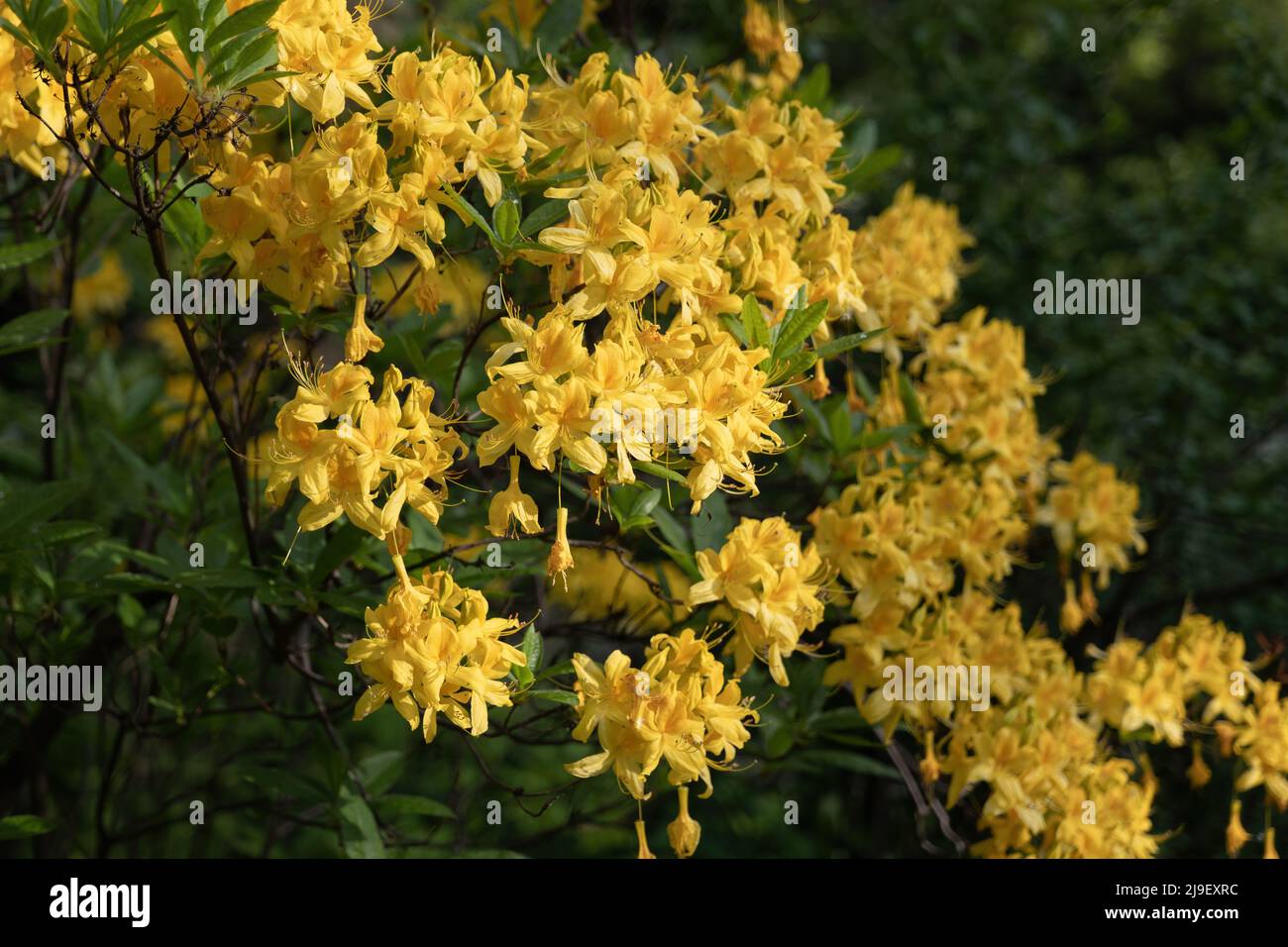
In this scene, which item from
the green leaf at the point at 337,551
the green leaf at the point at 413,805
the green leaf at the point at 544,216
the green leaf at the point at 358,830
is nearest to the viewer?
the green leaf at the point at 544,216

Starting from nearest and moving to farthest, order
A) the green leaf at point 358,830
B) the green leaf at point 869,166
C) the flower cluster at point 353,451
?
the flower cluster at point 353,451, the green leaf at point 358,830, the green leaf at point 869,166

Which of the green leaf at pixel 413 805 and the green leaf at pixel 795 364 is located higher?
the green leaf at pixel 795 364

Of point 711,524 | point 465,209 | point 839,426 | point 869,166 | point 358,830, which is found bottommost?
point 358,830

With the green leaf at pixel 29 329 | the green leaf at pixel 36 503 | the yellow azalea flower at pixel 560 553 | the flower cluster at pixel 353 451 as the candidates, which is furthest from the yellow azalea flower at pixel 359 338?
the green leaf at pixel 29 329

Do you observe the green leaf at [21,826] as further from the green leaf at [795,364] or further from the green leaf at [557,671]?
the green leaf at [795,364]

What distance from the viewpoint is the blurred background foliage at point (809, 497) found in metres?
2.32

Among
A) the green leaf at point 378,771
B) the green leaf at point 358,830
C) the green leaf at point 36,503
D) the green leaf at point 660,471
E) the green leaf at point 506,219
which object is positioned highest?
the green leaf at point 506,219

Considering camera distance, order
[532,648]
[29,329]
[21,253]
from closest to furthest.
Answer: [532,648], [21,253], [29,329]

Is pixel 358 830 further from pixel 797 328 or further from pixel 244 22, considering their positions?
pixel 244 22

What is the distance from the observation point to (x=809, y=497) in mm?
2396

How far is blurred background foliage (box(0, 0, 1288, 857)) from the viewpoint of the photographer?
2.32 metres

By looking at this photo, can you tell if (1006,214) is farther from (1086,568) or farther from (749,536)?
(749,536)

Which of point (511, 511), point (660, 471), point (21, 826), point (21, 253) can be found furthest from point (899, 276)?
point (21, 826)

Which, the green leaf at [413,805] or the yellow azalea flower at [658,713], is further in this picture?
the green leaf at [413,805]
